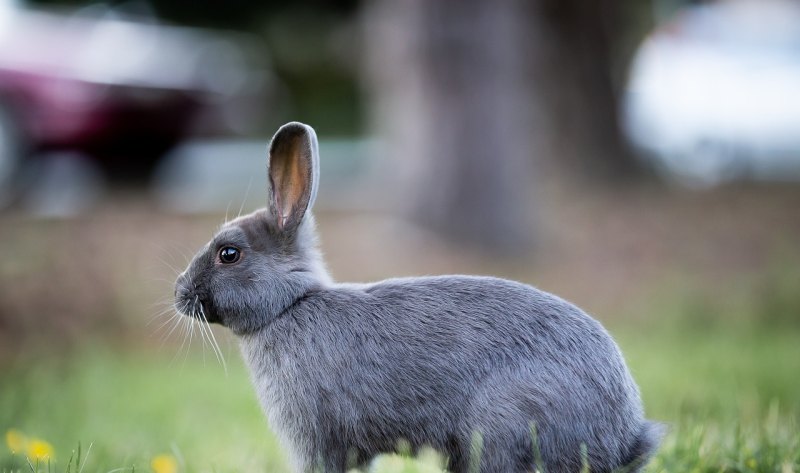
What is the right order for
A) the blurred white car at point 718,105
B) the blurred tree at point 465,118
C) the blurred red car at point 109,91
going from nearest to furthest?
1. the blurred tree at point 465,118
2. the blurred red car at point 109,91
3. the blurred white car at point 718,105

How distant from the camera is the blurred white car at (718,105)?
52.0 feet

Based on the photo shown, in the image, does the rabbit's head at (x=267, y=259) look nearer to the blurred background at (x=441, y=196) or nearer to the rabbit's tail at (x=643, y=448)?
the blurred background at (x=441, y=196)

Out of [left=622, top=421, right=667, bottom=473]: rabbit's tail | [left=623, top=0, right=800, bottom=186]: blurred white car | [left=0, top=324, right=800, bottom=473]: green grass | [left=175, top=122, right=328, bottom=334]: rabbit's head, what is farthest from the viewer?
[left=623, top=0, right=800, bottom=186]: blurred white car

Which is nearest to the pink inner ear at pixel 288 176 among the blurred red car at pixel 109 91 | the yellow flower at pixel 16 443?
the yellow flower at pixel 16 443

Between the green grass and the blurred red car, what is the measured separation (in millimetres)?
5966

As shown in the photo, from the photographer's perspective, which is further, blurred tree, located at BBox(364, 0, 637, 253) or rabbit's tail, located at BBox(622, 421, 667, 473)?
blurred tree, located at BBox(364, 0, 637, 253)

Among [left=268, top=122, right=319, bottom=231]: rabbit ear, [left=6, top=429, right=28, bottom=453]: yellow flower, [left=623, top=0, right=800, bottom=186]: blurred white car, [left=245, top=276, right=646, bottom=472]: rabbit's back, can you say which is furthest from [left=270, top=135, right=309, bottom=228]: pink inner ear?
[left=623, top=0, right=800, bottom=186]: blurred white car

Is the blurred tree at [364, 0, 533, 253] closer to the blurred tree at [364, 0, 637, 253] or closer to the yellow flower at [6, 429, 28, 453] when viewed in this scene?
the blurred tree at [364, 0, 637, 253]

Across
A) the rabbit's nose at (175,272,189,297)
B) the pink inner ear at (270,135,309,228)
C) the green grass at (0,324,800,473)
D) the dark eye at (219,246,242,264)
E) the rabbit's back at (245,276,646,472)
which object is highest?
the pink inner ear at (270,135,309,228)

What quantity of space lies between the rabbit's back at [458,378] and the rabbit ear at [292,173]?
1.35ft

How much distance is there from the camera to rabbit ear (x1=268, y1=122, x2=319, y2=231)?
3.90 m

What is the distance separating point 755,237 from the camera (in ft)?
38.1

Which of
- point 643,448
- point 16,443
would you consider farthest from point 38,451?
point 643,448

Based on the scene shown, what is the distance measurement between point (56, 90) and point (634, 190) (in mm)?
8288
